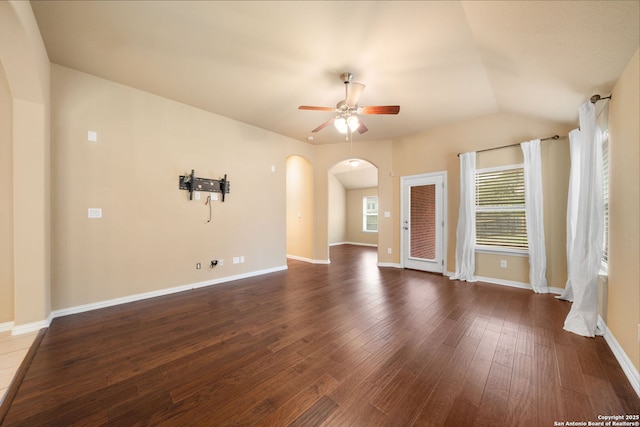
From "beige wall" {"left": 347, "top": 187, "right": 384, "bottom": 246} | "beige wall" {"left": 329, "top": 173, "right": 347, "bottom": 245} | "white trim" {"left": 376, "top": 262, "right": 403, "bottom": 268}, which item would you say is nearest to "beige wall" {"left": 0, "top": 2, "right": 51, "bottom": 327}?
"white trim" {"left": 376, "top": 262, "right": 403, "bottom": 268}

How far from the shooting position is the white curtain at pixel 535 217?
11.9ft

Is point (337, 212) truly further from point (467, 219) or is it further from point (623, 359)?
point (623, 359)

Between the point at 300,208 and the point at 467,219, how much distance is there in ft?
12.9

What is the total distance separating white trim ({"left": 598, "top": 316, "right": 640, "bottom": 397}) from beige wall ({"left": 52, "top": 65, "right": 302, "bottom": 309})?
188 inches

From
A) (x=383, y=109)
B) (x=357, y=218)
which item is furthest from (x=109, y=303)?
(x=357, y=218)

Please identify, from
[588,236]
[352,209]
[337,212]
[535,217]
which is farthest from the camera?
[352,209]

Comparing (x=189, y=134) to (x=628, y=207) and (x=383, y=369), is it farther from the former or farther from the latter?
(x=628, y=207)

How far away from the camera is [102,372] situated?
6.06 ft

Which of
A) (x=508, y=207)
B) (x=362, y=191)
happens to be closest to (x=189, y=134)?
(x=508, y=207)

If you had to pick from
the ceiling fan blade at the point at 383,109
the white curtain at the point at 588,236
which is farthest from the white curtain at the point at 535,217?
the ceiling fan blade at the point at 383,109

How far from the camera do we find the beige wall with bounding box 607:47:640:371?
1.78 m

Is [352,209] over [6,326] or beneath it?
over

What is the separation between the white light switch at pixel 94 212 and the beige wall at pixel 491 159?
5290 millimetres

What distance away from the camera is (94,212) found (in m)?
3.08
